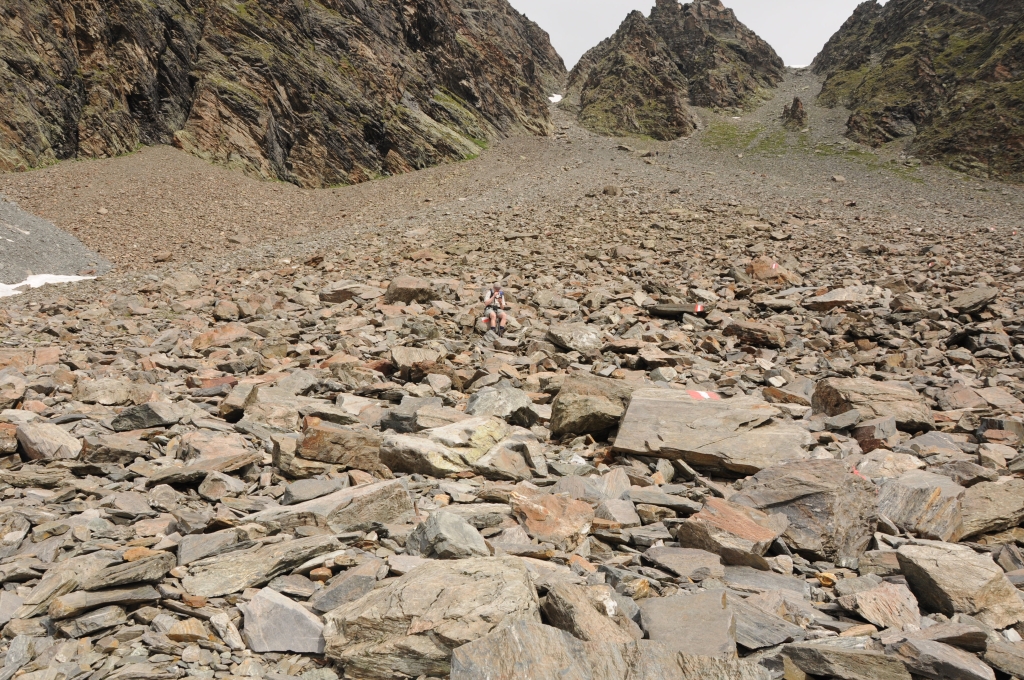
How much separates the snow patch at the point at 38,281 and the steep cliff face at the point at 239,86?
56.6ft

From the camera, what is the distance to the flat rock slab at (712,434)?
6078mm

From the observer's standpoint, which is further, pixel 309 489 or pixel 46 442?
pixel 46 442

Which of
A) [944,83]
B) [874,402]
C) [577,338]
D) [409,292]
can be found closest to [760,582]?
[874,402]

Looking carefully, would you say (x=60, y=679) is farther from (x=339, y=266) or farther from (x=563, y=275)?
(x=339, y=266)

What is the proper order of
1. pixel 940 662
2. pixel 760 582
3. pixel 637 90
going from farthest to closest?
pixel 637 90
pixel 760 582
pixel 940 662

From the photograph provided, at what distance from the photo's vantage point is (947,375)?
32.1 feet

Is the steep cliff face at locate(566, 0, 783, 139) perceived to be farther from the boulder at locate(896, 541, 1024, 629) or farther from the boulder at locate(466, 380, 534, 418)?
the boulder at locate(896, 541, 1024, 629)

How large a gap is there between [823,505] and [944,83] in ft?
272

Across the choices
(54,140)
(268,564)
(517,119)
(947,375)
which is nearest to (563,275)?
(947,375)

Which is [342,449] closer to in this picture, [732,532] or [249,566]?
[249,566]

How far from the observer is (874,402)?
7852 mm

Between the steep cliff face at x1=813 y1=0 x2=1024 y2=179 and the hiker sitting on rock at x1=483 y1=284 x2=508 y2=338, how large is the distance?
5221 centimetres

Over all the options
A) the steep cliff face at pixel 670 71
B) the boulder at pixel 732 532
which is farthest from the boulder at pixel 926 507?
the steep cliff face at pixel 670 71

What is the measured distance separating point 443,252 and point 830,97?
280ft
